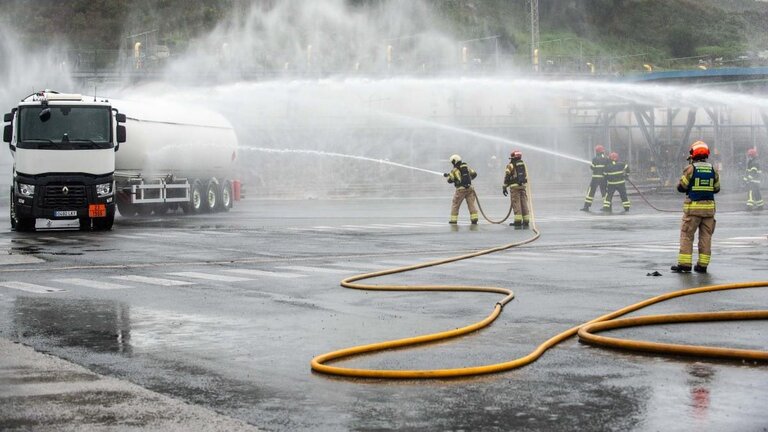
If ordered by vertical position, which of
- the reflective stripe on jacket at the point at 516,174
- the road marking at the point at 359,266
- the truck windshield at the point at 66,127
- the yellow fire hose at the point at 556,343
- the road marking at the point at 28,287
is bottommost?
the road marking at the point at 359,266

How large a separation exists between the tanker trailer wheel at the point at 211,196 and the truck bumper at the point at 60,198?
11.2m

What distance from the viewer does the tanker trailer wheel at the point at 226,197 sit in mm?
40125

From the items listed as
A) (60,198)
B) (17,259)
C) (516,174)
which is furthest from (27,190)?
(516,174)

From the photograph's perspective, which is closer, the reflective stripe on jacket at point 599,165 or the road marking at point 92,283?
the road marking at point 92,283

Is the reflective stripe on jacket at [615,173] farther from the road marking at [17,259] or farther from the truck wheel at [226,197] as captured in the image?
the road marking at [17,259]

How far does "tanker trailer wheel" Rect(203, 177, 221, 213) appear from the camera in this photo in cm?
3881

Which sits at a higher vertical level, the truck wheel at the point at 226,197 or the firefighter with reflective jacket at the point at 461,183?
the firefighter with reflective jacket at the point at 461,183

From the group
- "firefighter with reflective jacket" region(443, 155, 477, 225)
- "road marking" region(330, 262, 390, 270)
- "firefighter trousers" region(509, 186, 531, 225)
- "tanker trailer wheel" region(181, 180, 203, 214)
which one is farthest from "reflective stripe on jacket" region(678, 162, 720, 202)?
"tanker trailer wheel" region(181, 180, 203, 214)

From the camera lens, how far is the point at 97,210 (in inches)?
1088

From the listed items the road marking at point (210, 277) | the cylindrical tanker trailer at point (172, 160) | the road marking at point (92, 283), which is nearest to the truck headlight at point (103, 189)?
the cylindrical tanker trailer at point (172, 160)

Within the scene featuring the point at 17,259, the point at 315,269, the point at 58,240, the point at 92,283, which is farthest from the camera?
the point at 58,240

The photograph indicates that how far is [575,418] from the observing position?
6.86 meters

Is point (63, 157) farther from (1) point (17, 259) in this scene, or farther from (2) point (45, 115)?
(1) point (17, 259)

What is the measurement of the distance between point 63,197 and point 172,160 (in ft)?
28.4
